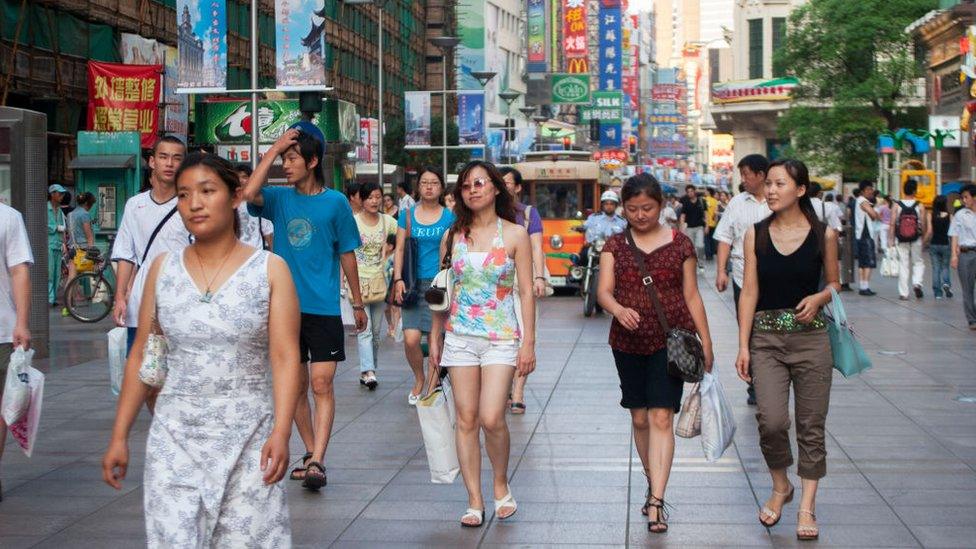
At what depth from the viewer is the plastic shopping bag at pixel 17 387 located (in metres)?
7.09

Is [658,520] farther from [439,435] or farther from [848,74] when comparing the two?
[848,74]

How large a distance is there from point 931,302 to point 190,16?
11.1 meters

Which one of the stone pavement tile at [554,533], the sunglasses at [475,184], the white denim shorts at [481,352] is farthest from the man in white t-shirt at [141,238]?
the stone pavement tile at [554,533]

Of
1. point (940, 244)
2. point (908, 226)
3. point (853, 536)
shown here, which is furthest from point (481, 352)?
point (908, 226)

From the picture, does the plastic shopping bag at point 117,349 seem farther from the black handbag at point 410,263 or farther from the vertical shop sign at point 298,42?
the vertical shop sign at point 298,42

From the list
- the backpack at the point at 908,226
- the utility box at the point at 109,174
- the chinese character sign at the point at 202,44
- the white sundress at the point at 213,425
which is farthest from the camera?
the utility box at the point at 109,174

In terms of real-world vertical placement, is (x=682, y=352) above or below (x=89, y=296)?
above

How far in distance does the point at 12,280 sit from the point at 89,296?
13.0 metres

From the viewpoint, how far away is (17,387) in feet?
23.3

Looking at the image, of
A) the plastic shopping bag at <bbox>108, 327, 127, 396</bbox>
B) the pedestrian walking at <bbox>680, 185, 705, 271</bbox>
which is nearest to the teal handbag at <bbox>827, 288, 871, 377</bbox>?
the plastic shopping bag at <bbox>108, 327, 127, 396</bbox>

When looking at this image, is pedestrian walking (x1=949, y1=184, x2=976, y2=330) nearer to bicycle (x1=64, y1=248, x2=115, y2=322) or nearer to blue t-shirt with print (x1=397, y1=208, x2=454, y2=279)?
blue t-shirt with print (x1=397, y1=208, x2=454, y2=279)

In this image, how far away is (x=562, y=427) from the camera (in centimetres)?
1017

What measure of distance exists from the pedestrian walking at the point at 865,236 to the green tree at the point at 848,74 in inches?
805

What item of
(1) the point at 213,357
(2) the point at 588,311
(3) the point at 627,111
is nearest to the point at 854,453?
(1) the point at 213,357
